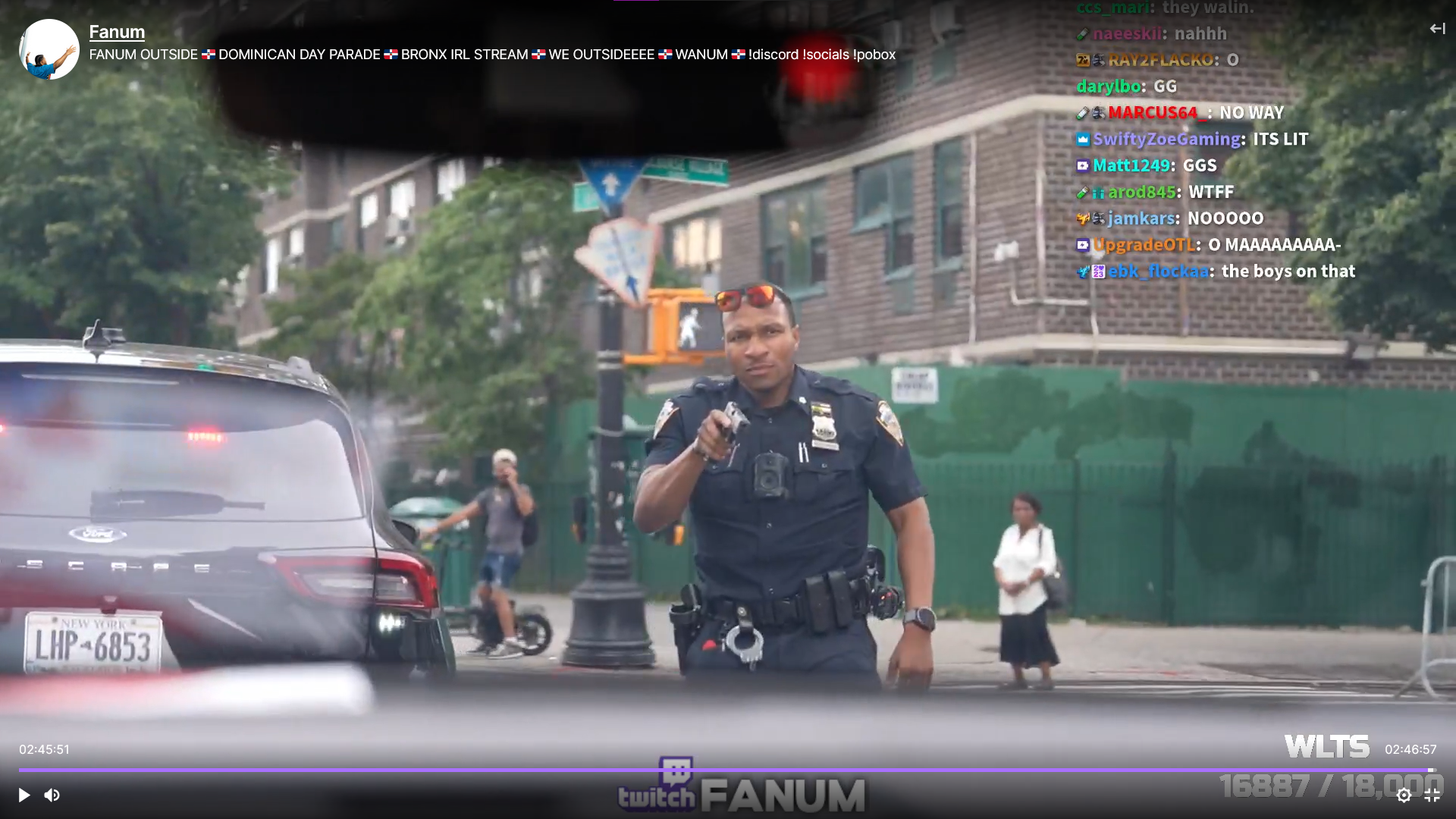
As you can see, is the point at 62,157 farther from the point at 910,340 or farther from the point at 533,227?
the point at 533,227

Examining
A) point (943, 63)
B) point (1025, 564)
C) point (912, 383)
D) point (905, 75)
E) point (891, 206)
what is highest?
point (891, 206)

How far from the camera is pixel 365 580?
13.2 feet

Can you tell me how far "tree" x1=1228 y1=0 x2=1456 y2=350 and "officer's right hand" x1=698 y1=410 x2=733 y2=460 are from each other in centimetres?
122

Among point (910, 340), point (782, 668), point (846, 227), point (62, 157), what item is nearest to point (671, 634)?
point (782, 668)

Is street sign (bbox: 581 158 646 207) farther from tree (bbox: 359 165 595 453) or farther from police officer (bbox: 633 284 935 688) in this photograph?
tree (bbox: 359 165 595 453)

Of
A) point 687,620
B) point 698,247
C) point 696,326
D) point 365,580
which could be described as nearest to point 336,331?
point 687,620

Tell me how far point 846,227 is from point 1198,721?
6166mm

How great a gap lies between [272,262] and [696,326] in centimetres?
712

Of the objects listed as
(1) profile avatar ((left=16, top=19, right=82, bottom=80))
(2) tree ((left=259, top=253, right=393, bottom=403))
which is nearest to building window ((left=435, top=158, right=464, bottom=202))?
(2) tree ((left=259, top=253, right=393, bottom=403))

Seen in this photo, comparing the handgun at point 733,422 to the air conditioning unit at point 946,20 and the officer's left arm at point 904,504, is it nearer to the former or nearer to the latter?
the officer's left arm at point 904,504

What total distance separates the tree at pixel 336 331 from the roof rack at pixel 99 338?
481 mm

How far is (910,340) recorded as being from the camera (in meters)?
12.9

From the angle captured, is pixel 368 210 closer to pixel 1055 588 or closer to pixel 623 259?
pixel 623 259
